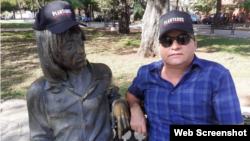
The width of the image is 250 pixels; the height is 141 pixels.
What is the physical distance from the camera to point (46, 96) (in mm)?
1759

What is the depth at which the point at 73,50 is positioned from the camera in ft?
5.43

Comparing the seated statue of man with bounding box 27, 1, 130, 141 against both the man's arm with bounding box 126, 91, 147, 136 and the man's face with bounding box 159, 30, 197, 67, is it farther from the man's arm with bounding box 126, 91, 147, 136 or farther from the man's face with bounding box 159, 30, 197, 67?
the man's face with bounding box 159, 30, 197, 67

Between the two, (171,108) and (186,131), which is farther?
(171,108)

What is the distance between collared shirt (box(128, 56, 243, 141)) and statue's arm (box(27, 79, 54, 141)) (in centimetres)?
88

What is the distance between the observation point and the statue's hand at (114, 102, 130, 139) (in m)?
1.81

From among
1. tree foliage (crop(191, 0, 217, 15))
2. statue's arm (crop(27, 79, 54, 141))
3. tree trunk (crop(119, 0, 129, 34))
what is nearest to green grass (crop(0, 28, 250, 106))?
statue's arm (crop(27, 79, 54, 141))

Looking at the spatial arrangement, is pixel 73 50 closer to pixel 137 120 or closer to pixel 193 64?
pixel 137 120

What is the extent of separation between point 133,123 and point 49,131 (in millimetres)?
671

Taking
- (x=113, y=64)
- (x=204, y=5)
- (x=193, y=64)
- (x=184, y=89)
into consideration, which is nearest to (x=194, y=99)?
(x=184, y=89)

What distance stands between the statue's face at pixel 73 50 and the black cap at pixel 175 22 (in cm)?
66

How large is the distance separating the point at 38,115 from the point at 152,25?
684 cm

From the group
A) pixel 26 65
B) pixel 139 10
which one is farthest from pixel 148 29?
pixel 139 10

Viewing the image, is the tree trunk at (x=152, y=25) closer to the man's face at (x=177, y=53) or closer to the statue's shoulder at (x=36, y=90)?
the man's face at (x=177, y=53)

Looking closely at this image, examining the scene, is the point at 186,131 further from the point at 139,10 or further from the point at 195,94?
the point at 139,10
